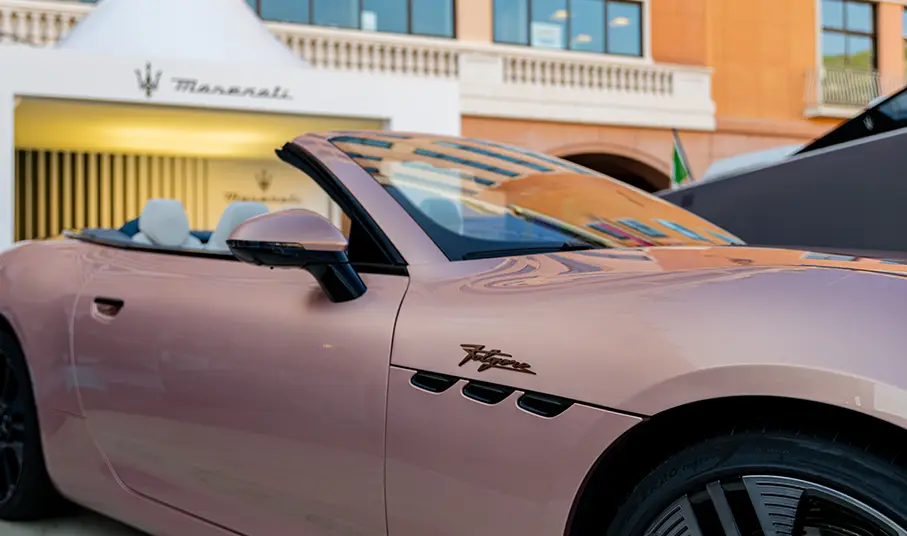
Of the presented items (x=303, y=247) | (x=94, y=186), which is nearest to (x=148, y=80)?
(x=94, y=186)

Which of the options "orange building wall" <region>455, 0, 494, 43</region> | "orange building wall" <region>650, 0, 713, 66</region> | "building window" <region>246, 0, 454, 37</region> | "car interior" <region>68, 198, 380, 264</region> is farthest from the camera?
"orange building wall" <region>650, 0, 713, 66</region>

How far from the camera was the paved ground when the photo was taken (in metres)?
2.91

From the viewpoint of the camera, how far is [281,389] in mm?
1921

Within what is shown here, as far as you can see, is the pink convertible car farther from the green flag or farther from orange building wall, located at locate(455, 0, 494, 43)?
orange building wall, located at locate(455, 0, 494, 43)

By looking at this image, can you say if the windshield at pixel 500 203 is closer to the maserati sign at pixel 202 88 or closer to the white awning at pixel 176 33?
the maserati sign at pixel 202 88

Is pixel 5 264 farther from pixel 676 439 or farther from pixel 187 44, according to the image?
pixel 187 44

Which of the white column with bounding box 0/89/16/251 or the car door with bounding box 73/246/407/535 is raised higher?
the white column with bounding box 0/89/16/251

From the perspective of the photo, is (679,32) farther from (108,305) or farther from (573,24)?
(108,305)

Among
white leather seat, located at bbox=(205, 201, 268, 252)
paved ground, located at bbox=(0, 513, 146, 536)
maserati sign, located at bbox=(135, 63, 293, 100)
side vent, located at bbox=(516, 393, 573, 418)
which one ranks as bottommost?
paved ground, located at bbox=(0, 513, 146, 536)

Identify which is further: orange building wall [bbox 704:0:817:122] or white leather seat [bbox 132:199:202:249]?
orange building wall [bbox 704:0:817:122]

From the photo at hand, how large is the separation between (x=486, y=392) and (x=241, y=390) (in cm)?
69

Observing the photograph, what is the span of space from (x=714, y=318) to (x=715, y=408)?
14 centimetres

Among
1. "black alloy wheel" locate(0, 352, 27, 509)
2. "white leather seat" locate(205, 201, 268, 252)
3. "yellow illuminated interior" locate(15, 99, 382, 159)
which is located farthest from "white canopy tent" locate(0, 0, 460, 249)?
"white leather seat" locate(205, 201, 268, 252)

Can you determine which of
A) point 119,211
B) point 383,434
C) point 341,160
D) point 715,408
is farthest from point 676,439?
point 119,211
